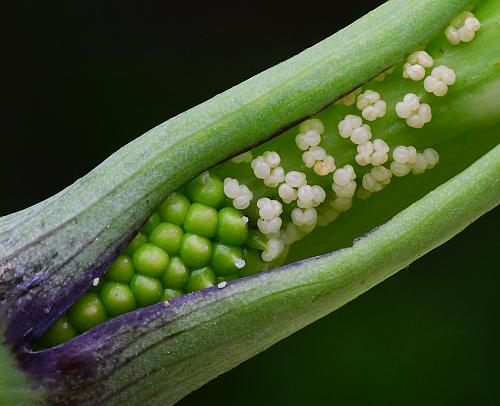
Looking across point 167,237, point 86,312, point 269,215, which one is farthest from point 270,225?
point 86,312

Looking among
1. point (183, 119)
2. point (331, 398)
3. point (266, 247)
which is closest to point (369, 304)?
point (331, 398)

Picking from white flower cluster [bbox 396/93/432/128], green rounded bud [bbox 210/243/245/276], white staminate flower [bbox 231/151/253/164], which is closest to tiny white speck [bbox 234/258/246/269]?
green rounded bud [bbox 210/243/245/276]

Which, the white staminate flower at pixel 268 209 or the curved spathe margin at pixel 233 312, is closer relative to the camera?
the curved spathe margin at pixel 233 312

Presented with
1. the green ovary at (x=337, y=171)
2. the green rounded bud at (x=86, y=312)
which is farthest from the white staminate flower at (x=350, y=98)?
the green rounded bud at (x=86, y=312)

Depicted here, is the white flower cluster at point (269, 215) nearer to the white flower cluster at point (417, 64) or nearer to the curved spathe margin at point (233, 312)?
the curved spathe margin at point (233, 312)

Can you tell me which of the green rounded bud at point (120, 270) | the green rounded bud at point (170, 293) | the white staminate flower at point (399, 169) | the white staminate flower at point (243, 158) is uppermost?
the white staminate flower at point (243, 158)

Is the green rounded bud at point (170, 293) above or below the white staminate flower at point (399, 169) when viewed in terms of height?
below
